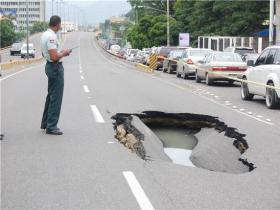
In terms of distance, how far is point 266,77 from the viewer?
16141 mm

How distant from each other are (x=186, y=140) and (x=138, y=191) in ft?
16.0

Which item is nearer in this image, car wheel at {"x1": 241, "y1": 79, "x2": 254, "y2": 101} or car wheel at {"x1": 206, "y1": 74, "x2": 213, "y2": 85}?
car wheel at {"x1": 241, "y1": 79, "x2": 254, "y2": 101}

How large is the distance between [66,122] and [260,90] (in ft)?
22.5

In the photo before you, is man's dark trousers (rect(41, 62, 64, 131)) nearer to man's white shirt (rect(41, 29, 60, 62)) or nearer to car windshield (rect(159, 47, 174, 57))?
man's white shirt (rect(41, 29, 60, 62))

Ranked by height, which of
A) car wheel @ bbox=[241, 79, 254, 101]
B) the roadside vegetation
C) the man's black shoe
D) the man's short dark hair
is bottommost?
the man's black shoe

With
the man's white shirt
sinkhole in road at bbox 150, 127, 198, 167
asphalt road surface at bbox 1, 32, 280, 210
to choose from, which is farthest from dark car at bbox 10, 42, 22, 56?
the man's white shirt

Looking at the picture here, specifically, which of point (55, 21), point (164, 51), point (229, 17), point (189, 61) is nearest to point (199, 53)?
point (189, 61)

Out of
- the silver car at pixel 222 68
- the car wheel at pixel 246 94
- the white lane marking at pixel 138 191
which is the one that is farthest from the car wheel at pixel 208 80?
the white lane marking at pixel 138 191

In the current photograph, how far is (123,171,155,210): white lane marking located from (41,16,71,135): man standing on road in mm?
3178

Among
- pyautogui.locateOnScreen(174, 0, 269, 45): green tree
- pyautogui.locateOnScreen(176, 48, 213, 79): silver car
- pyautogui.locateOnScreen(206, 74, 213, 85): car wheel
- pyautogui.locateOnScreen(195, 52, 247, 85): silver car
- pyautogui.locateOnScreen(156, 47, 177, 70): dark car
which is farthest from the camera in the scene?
pyautogui.locateOnScreen(174, 0, 269, 45): green tree

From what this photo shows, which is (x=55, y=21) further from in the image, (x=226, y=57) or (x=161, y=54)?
(x=161, y=54)

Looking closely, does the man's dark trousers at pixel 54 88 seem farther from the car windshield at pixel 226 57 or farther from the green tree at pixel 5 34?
the green tree at pixel 5 34

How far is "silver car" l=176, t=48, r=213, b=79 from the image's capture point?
28922 millimetres

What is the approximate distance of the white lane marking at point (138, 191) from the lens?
5961 millimetres
